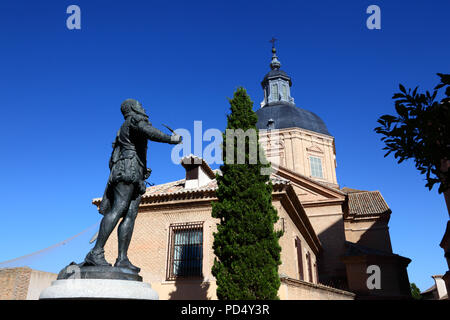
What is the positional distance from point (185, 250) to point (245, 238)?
368 centimetres

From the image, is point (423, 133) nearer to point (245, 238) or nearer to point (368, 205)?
point (245, 238)

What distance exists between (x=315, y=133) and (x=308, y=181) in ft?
21.6

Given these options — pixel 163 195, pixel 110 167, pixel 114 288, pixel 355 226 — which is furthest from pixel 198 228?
pixel 355 226

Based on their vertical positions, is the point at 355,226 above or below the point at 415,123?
above

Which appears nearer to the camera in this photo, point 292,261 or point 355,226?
point 292,261

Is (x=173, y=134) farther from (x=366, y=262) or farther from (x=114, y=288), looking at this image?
(x=366, y=262)

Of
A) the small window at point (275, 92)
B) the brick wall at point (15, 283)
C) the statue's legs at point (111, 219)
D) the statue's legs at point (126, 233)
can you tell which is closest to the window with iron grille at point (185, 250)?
the brick wall at point (15, 283)

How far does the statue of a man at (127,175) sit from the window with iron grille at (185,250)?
7805 mm

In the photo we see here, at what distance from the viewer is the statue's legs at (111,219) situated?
3.67 m

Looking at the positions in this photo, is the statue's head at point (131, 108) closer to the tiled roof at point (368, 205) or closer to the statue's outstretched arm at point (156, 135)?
the statue's outstretched arm at point (156, 135)

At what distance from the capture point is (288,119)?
27.2 m

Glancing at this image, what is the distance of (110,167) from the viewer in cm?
433

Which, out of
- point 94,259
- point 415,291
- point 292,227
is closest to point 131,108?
point 94,259

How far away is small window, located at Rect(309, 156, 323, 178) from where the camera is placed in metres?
25.4
